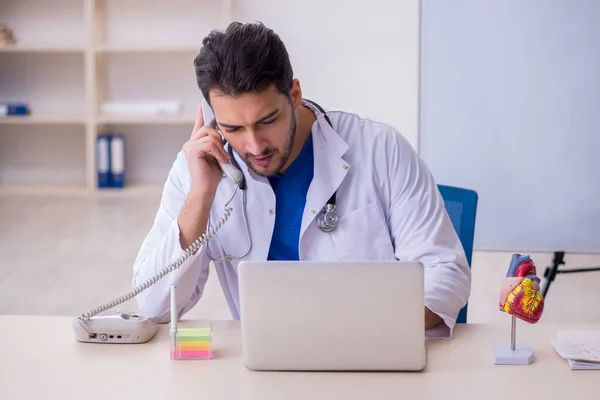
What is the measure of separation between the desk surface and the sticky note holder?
2 centimetres

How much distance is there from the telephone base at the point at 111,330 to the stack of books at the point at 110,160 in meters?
4.27

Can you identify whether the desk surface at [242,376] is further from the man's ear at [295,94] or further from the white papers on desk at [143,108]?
the white papers on desk at [143,108]

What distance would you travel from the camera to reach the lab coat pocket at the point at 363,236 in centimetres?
204

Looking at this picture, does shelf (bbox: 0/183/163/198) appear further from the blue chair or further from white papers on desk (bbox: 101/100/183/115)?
the blue chair

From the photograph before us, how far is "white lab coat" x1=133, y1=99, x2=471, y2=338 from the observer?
199 centimetres

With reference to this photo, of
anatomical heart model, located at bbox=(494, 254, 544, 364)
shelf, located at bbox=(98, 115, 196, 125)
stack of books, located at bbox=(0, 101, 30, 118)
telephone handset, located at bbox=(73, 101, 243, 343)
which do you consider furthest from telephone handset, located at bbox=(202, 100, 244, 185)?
stack of books, located at bbox=(0, 101, 30, 118)

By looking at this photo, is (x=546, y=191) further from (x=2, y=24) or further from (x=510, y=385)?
(x=2, y=24)

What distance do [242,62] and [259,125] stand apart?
0.44 ft

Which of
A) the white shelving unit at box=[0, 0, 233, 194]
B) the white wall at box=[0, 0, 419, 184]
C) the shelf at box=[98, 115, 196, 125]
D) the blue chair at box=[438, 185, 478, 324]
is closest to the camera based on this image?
the blue chair at box=[438, 185, 478, 324]

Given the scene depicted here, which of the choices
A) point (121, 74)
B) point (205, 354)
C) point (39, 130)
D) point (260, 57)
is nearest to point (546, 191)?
point (260, 57)

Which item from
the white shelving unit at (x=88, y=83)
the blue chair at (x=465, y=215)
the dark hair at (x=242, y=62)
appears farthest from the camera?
the white shelving unit at (x=88, y=83)

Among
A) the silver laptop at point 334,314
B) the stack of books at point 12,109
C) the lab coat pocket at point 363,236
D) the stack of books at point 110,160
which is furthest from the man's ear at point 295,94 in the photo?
the stack of books at point 12,109

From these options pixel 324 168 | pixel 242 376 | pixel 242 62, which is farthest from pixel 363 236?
pixel 242 376

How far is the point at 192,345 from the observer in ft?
5.48
